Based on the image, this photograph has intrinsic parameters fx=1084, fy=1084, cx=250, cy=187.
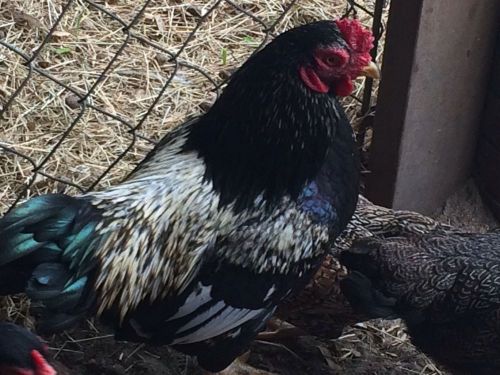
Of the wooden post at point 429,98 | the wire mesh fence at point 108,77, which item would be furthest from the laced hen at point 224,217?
the wire mesh fence at point 108,77

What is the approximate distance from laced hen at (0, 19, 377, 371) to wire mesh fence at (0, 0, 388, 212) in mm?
659

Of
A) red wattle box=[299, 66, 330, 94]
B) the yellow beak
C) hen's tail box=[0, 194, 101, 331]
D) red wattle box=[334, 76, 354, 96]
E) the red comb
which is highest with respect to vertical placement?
the red comb

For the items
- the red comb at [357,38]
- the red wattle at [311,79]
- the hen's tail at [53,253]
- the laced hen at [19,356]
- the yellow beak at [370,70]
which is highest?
the red comb at [357,38]

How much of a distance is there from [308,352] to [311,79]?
1089 mm

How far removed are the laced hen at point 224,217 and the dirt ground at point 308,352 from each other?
363mm

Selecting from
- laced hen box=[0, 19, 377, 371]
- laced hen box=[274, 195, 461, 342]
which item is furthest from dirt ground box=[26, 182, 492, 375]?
laced hen box=[0, 19, 377, 371]

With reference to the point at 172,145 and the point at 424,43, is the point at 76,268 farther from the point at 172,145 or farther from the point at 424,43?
the point at 424,43

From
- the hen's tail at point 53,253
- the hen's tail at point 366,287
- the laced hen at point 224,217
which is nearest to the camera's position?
the hen's tail at point 53,253

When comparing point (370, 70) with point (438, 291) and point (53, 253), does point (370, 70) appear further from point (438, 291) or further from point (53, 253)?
point (53, 253)

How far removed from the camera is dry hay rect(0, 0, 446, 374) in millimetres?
3816

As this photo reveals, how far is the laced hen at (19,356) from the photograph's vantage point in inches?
99.1

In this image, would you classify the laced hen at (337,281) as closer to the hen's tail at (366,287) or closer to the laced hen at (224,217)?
the hen's tail at (366,287)

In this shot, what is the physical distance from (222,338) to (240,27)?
1.69 metres

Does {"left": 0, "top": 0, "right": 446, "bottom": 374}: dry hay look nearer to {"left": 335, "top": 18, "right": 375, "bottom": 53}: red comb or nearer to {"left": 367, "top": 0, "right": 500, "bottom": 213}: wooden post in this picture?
{"left": 367, "top": 0, "right": 500, "bottom": 213}: wooden post
